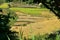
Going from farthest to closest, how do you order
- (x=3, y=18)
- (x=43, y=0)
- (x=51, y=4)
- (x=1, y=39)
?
(x=3, y=18) < (x=51, y=4) < (x=43, y=0) < (x=1, y=39)

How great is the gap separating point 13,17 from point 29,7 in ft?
114

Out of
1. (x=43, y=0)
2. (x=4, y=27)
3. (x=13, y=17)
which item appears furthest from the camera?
(x=13, y=17)

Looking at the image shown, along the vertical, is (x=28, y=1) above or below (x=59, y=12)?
above

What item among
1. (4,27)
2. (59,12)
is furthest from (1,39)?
(59,12)

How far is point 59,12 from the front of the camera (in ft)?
36.0

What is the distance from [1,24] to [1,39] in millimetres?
2581

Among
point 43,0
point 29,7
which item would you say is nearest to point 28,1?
point 43,0

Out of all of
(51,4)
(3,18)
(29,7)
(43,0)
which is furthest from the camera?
(29,7)

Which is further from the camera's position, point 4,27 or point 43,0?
point 4,27

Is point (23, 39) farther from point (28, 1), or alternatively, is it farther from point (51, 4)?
point (51, 4)

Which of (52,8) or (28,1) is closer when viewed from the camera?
(28,1)

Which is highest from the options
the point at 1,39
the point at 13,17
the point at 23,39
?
the point at 23,39

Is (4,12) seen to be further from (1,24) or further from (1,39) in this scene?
(1,39)

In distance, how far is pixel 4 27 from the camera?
1117 cm
